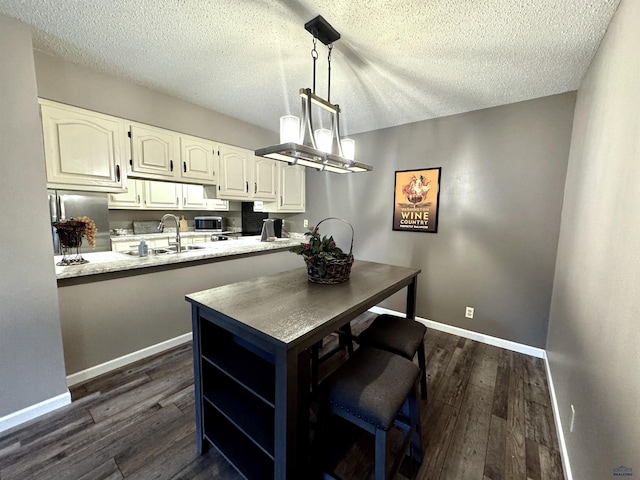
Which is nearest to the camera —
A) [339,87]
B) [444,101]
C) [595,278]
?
[595,278]

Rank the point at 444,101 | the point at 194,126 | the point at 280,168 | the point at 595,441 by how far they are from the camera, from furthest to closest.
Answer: the point at 280,168 → the point at 194,126 → the point at 444,101 → the point at 595,441

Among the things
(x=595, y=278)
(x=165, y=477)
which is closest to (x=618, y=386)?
(x=595, y=278)

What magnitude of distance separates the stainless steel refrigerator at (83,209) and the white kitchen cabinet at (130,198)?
376mm

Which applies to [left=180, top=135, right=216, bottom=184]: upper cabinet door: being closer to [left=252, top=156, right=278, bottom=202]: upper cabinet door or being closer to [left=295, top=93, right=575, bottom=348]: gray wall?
[left=252, top=156, right=278, bottom=202]: upper cabinet door

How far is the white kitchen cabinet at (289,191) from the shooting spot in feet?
12.2

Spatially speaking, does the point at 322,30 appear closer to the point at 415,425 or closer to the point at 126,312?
the point at 415,425

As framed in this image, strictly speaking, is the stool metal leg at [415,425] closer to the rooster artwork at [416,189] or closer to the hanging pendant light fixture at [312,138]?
the hanging pendant light fixture at [312,138]

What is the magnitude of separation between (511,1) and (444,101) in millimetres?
1202

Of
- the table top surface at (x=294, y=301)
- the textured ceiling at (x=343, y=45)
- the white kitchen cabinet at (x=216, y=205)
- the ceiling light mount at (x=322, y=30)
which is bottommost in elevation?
the table top surface at (x=294, y=301)

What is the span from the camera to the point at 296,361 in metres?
0.99

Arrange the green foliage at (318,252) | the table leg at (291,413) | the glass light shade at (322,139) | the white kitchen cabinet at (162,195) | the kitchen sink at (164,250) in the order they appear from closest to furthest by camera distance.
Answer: the table leg at (291,413) → the green foliage at (318,252) → the glass light shade at (322,139) → the kitchen sink at (164,250) → the white kitchen cabinet at (162,195)

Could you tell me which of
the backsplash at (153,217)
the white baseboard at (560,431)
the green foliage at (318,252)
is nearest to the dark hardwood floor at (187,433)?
the white baseboard at (560,431)

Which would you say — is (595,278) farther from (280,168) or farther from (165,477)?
(280,168)

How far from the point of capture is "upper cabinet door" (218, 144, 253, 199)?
9.78 ft
